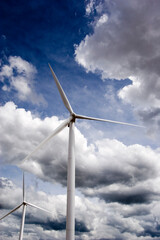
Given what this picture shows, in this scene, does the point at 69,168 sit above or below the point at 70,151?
below

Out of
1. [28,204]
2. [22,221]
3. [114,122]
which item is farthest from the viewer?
[28,204]

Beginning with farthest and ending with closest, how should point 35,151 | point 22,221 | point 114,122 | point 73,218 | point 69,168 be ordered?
point 22,221, point 114,122, point 35,151, point 69,168, point 73,218

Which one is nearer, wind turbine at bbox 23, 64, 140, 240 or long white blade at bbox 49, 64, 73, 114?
wind turbine at bbox 23, 64, 140, 240

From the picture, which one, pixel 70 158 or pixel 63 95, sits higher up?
pixel 63 95

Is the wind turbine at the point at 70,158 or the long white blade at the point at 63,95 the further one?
the long white blade at the point at 63,95

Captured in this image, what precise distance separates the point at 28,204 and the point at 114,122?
2884 inches

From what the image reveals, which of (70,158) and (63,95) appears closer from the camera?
(70,158)

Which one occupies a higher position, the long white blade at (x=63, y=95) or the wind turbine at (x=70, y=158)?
the long white blade at (x=63, y=95)

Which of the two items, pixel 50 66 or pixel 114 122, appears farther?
pixel 114 122

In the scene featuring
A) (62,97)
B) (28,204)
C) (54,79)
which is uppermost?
→ (54,79)

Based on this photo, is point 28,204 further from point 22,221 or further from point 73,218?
point 73,218

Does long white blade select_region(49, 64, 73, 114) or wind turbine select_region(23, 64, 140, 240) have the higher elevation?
long white blade select_region(49, 64, 73, 114)

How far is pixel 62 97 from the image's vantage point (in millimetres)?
43594

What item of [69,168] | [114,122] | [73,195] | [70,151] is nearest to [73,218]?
[73,195]
